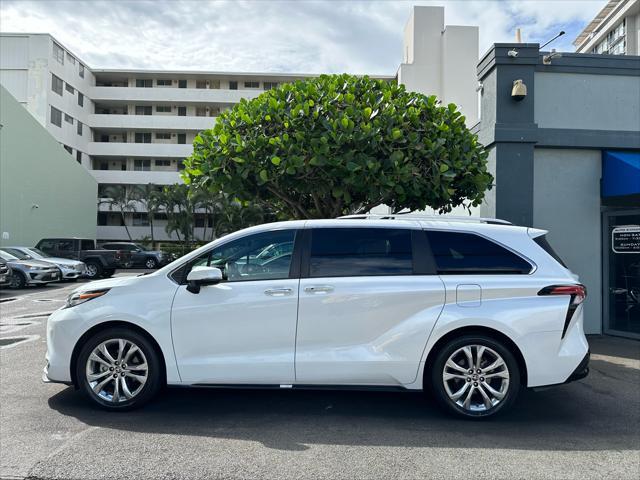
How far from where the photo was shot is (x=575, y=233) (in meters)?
8.89

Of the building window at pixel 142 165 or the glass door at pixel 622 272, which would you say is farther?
the building window at pixel 142 165

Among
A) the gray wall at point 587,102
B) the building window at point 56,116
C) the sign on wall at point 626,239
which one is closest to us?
the sign on wall at point 626,239

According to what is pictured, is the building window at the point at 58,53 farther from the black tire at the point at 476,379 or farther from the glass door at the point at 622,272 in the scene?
the black tire at the point at 476,379

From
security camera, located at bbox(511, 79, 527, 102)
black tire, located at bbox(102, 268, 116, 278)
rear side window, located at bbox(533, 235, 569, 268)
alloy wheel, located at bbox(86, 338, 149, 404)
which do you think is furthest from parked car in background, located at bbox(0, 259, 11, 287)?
rear side window, located at bbox(533, 235, 569, 268)

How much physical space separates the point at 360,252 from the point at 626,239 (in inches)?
241

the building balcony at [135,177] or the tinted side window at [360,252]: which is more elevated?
the building balcony at [135,177]

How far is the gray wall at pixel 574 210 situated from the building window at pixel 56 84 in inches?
1661

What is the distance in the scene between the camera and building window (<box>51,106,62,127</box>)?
4153 cm

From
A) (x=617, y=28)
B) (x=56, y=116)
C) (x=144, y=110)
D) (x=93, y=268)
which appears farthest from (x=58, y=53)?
(x=617, y=28)

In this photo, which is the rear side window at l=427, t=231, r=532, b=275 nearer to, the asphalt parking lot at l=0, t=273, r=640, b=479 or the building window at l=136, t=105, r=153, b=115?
the asphalt parking lot at l=0, t=273, r=640, b=479

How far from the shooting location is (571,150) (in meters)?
8.87

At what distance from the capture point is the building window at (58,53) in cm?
4056

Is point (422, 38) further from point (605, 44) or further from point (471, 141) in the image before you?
point (605, 44)

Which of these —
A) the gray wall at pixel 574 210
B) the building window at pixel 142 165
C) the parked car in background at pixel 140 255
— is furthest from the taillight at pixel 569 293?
the building window at pixel 142 165
